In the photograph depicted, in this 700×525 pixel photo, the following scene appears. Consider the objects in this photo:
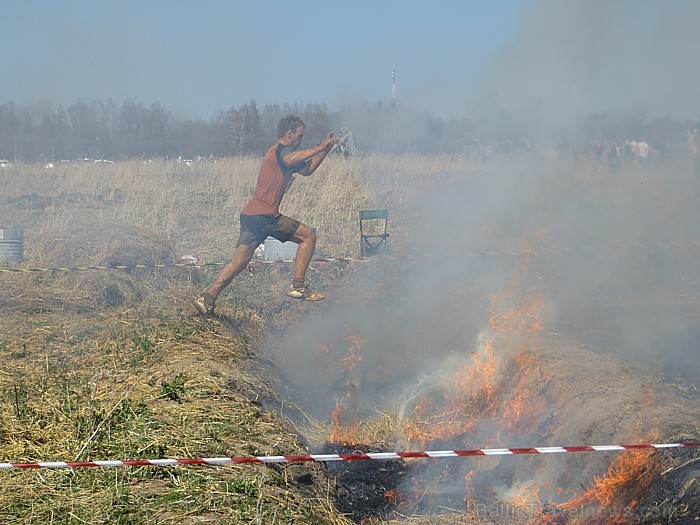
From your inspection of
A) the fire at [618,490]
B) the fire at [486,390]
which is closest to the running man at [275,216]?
the fire at [486,390]

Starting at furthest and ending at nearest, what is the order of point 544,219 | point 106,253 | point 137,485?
point 544,219
point 106,253
point 137,485

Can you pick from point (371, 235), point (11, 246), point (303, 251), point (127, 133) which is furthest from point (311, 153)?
point (127, 133)

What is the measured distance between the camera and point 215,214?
Answer: 17.2 m

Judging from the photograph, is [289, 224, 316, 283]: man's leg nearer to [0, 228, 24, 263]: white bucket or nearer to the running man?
the running man

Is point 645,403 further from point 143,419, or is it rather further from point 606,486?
point 143,419

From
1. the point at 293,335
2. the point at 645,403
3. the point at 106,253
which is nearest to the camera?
the point at 645,403

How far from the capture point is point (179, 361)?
21.8 feet

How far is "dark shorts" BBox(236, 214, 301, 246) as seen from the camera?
27.6 ft

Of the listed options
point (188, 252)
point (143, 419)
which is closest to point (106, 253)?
point (188, 252)

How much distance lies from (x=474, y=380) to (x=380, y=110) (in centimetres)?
813

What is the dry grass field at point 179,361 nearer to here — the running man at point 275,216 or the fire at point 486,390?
the fire at point 486,390

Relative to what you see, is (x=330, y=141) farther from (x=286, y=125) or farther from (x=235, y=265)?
(x=235, y=265)

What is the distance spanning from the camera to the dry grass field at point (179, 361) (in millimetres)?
3959

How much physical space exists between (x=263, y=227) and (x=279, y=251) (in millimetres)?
4129
